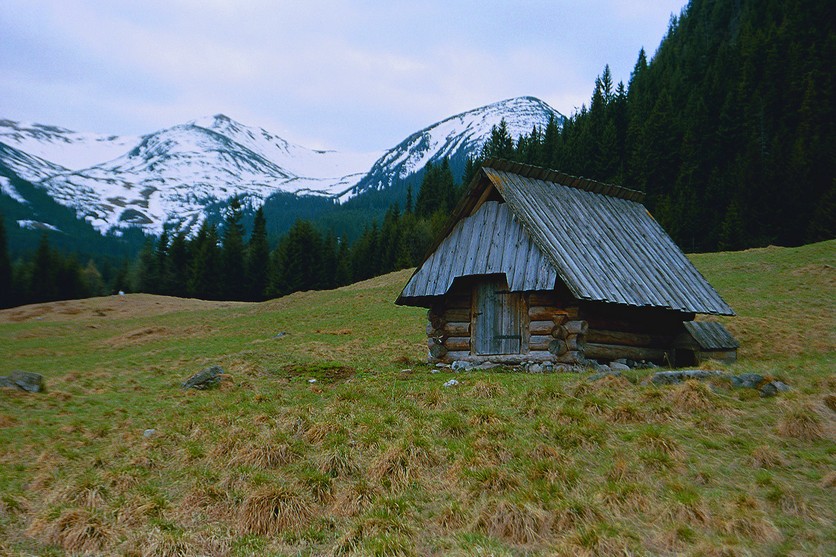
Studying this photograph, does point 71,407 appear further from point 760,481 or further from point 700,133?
point 700,133

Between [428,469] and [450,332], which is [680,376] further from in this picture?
[450,332]

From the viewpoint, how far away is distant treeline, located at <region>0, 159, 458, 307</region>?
92.8 meters

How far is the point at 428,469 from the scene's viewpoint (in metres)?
9.27

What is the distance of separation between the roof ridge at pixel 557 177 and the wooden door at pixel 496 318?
3853 millimetres

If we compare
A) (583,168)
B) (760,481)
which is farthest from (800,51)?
(760,481)

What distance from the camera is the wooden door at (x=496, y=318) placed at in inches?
777

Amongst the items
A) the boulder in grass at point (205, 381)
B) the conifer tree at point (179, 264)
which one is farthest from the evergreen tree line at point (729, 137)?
the boulder in grass at point (205, 381)

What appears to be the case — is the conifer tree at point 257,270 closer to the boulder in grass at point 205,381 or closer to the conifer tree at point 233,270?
the conifer tree at point 233,270

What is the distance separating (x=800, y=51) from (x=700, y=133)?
16848 mm

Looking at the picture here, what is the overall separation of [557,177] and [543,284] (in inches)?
274

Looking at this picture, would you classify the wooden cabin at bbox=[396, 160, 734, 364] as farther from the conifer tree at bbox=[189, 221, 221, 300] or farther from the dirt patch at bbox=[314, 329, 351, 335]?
the conifer tree at bbox=[189, 221, 221, 300]

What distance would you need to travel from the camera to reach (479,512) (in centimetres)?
766

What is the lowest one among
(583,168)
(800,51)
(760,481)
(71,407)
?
(71,407)

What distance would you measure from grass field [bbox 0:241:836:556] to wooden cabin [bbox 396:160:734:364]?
8.87 feet
